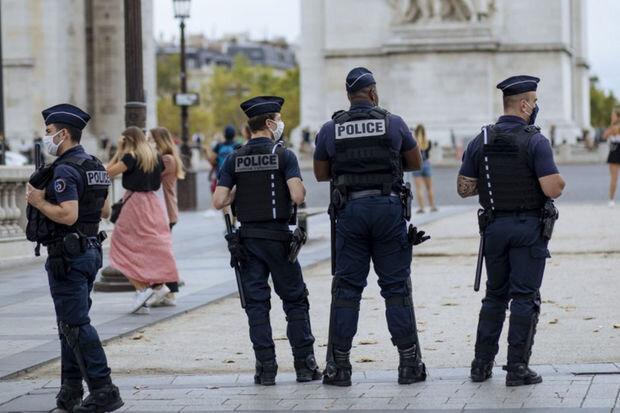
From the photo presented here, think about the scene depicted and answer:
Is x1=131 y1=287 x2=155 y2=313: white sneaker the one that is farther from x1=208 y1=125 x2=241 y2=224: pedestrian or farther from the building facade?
the building facade

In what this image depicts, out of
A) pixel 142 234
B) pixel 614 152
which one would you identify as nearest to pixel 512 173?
pixel 142 234

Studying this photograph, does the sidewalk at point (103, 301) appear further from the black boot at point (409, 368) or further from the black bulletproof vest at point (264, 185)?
the black boot at point (409, 368)

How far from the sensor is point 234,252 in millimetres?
8852

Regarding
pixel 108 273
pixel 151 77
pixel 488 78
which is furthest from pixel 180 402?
pixel 488 78

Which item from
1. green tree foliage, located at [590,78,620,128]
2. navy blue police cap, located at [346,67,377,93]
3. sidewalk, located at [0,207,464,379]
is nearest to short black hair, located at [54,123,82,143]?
navy blue police cap, located at [346,67,377,93]

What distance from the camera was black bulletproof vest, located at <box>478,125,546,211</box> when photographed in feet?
27.9

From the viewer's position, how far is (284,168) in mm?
8898

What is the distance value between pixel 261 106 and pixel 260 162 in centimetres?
34

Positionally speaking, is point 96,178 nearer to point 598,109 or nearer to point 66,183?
point 66,183

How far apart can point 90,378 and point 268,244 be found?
5.02 feet

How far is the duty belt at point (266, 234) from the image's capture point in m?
8.88

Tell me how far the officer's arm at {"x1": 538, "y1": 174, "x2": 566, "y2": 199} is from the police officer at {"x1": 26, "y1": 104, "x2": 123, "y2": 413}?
2.52 m

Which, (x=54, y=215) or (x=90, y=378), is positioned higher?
(x=54, y=215)

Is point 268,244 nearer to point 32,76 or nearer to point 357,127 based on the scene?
point 357,127
